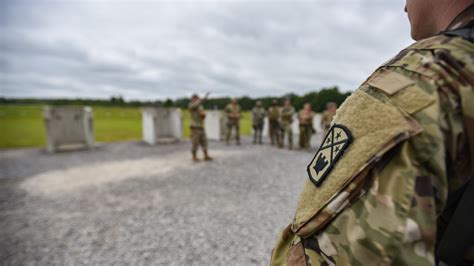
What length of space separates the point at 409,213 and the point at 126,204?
14.6ft

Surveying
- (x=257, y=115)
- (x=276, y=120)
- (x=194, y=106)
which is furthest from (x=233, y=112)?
(x=194, y=106)

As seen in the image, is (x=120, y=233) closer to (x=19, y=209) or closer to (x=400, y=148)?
(x=19, y=209)

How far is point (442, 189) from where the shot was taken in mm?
583

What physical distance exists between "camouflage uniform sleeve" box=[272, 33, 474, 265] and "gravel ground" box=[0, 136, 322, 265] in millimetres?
2314

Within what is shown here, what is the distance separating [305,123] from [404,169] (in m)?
9.21

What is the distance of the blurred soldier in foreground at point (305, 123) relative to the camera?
9414 mm

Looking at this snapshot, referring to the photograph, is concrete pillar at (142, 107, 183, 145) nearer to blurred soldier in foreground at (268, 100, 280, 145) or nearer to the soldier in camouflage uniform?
blurred soldier in foreground at (268, 100, 280, 145)

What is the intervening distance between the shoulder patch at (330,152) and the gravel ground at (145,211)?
2.27 metres

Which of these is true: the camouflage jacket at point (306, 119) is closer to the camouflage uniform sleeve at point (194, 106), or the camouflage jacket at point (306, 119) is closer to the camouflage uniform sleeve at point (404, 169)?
the camouflage uniform sleeve at point (194, 106)

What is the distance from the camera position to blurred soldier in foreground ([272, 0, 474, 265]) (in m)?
0.57

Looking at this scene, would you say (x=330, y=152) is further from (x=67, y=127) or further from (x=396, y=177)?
(x=67, y=127)

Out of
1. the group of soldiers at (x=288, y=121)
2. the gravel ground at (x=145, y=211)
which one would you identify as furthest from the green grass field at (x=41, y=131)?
the gravel ground at (x=145, y=211)

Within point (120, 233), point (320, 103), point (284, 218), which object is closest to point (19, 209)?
point (120, 233)

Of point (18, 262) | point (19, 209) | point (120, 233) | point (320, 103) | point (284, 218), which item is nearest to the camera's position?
point (18, 262)
